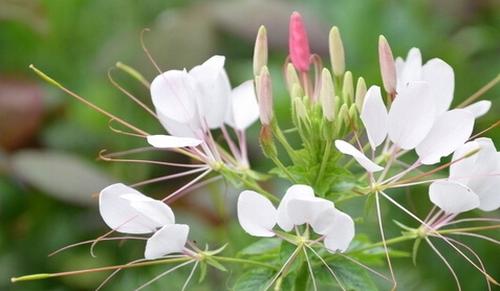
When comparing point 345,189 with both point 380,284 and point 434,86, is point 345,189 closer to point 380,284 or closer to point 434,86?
point 434,86

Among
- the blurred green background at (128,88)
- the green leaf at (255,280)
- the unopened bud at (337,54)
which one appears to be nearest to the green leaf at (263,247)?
the green leaf at (255,280)

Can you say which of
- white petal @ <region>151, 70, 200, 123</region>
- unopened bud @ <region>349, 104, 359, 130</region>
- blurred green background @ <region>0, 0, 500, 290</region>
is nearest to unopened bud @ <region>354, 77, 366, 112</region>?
unopened bud @ <region>349, 104, 359, 130</region>

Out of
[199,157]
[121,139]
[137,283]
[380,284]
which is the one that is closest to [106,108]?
[121,139]

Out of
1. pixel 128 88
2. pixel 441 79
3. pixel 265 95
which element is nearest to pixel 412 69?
pixel 441 79

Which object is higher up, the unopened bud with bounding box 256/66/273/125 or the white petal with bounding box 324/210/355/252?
the unopened bud with bounding box 256/66/273/125

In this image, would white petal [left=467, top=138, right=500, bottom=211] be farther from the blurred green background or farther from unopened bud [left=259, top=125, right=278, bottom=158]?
the blurred green background

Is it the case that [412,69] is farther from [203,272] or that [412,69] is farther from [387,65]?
[203,272]

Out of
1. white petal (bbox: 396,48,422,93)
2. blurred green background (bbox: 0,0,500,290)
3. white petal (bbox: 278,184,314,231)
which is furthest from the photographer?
blurred green background (bbox: 0,0,500,290)
